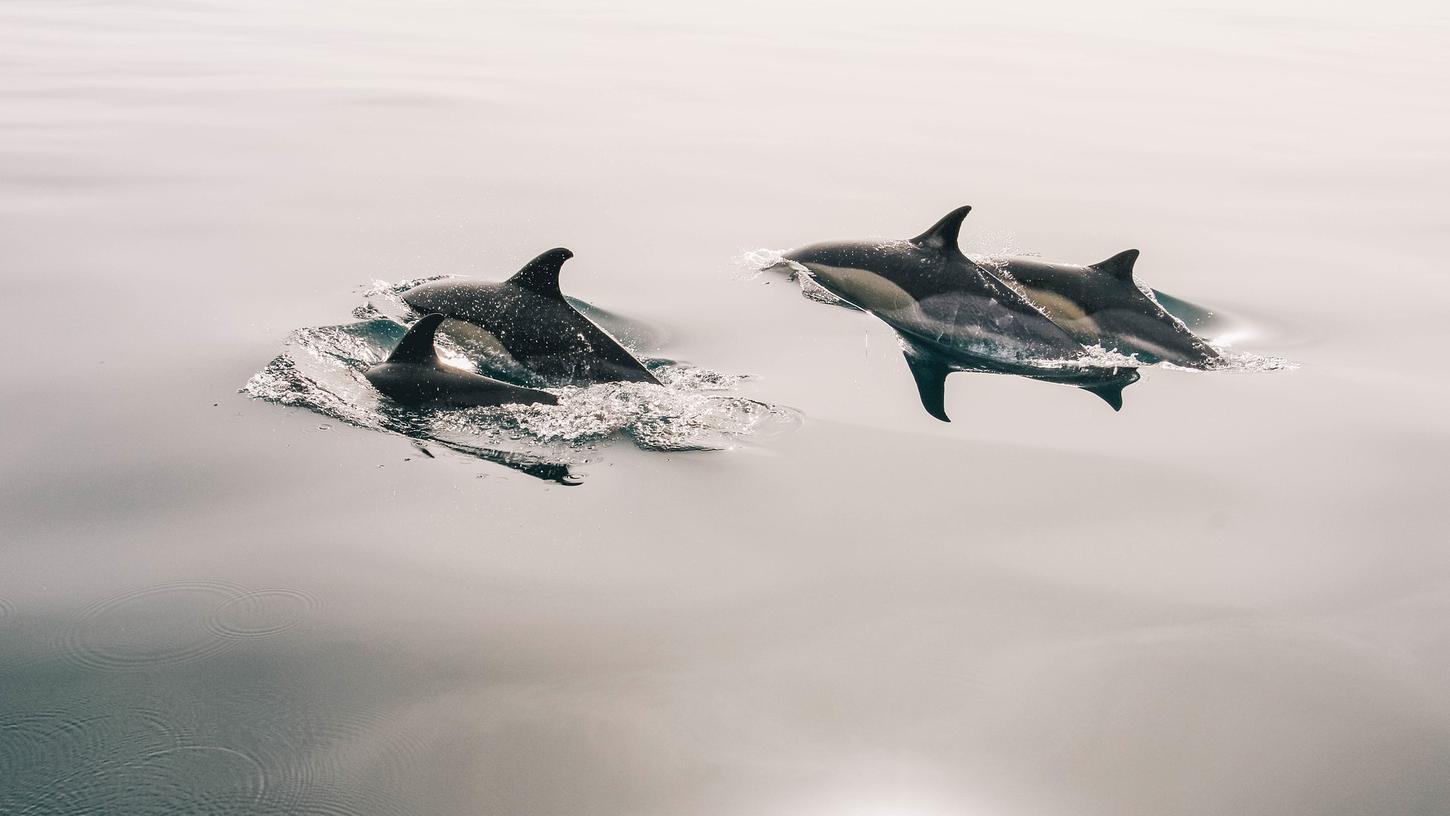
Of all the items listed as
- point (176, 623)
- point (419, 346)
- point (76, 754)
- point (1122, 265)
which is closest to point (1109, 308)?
point (1122, 265)

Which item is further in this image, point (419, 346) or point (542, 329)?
point (542, 329)

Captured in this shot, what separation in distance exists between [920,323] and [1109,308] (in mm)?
1648

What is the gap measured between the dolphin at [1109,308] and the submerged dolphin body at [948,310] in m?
0.20

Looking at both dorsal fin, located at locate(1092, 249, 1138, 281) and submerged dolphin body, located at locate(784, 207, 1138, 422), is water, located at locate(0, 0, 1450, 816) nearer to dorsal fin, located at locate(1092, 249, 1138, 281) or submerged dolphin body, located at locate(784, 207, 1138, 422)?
submerged dolphin body, located at locate(784, 207, 1138, 422)

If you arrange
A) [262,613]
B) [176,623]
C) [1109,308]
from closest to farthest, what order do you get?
[176,623], [262,613], [1109,308]

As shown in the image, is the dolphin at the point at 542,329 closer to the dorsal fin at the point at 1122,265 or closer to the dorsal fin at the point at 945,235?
the dorsal fin at the point at 945,235

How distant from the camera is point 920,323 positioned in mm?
9789

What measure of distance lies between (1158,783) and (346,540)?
3.60 meters

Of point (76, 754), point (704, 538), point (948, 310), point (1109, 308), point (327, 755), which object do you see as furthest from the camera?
point (948, 310)

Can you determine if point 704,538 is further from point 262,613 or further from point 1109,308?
point 1109,308

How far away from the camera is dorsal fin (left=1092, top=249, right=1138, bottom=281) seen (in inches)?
390

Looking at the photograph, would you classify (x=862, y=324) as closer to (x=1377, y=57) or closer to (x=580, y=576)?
(x=580, y=576)

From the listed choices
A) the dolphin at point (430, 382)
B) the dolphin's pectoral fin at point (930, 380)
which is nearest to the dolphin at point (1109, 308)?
the dolphin's pectoral fin at point (930, 380)

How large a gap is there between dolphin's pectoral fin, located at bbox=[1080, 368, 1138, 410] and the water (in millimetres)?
140
